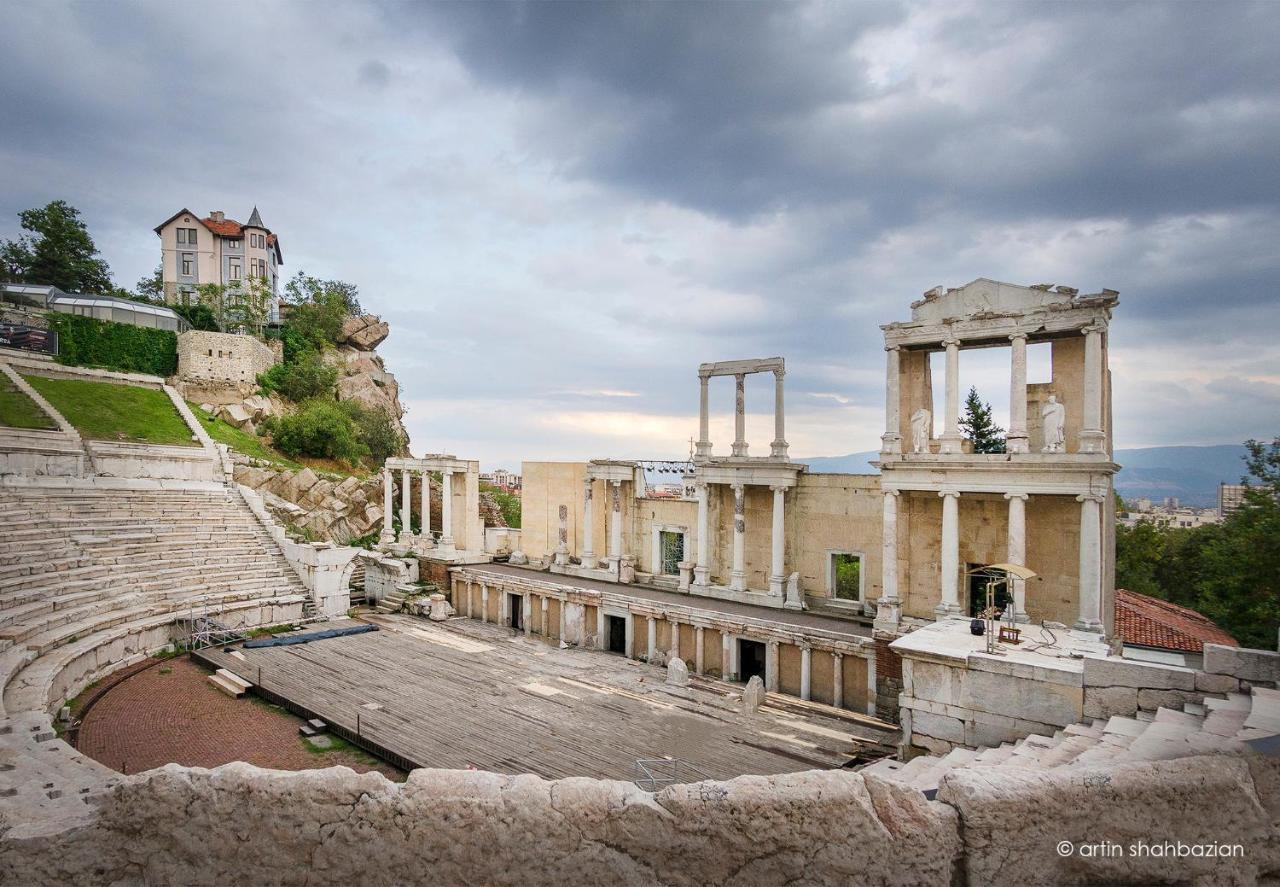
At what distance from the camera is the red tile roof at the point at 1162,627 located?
17141mm

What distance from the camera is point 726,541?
2248 centimetres

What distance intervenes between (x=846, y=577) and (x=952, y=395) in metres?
15.4

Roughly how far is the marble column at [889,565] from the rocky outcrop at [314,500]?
25105mm

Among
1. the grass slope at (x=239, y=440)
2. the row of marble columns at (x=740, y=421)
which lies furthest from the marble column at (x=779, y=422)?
the grass slope at (x=239, y=440)

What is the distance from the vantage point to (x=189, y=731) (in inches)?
514

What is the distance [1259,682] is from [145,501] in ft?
100

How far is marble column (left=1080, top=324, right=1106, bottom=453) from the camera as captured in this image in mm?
14398

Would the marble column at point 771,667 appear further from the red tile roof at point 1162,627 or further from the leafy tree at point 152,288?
the leafy tree at point 152,288

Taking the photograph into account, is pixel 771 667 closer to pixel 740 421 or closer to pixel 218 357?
pixel 740 421

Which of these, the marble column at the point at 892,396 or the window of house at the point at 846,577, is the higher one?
the marble column at the point at 892,396

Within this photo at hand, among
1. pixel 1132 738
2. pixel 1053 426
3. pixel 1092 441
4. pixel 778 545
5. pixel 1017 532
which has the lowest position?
pixel 1132 738

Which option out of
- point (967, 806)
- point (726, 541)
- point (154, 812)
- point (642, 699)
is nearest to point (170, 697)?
point (642, 699)

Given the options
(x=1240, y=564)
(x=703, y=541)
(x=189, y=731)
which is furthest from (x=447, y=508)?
(x=1240, y=564)

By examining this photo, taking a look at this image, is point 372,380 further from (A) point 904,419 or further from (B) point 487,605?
(A) point 904,419
